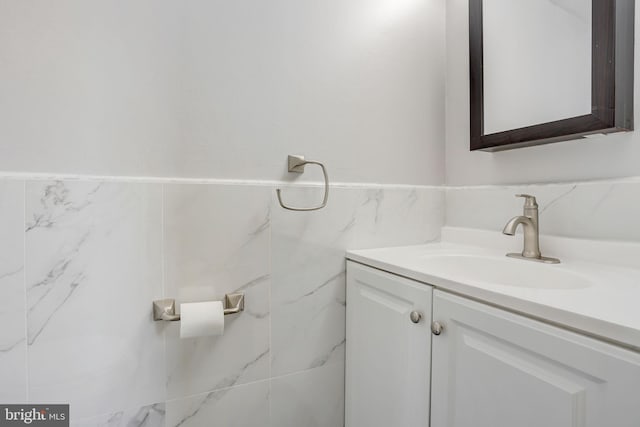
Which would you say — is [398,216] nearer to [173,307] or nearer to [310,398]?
[310,398]

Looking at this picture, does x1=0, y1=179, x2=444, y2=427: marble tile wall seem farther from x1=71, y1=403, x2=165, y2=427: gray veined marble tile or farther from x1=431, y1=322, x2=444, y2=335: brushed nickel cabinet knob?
x1=431, y1=322, x2=444, y2=335: brushed nickel cabinet knob

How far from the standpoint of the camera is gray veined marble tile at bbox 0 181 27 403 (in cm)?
78

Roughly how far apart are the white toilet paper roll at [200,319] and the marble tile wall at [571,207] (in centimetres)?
99

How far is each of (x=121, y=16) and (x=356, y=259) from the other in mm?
983

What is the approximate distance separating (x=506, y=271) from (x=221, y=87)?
106 centimetres

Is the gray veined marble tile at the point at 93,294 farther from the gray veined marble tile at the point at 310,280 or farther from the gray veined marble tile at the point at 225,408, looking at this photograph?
the gray veined marble tile at the point at 310,280

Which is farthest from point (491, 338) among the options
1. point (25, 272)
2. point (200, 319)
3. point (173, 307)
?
point (25, 272)

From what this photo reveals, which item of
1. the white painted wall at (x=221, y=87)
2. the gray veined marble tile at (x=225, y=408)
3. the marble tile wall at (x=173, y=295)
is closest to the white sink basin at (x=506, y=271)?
the marble tile wall at (x=173, y=295)

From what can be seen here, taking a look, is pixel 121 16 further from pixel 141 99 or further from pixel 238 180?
pixel 238 180

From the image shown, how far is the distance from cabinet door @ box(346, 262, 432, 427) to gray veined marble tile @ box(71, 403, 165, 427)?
0.60 m

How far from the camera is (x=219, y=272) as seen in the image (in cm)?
97

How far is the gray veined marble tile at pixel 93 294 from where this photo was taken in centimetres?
80

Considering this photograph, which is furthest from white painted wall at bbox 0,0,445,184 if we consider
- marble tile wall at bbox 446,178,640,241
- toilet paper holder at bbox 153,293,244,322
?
toilet paper holder at bbox 153,293,244,322

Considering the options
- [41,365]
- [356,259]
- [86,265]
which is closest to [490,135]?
[356,259]
